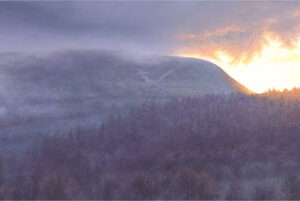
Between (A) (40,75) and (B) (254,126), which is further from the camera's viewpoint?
(A) (40,75)

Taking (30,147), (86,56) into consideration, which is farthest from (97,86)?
(30,147)

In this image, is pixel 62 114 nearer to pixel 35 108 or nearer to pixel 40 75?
pixel 35 108

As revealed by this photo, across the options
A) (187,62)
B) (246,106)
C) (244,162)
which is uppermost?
(187,62)

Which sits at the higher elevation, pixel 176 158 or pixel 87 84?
pixel 87 84

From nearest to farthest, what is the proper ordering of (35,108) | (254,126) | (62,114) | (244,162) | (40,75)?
1. (244,162)
2. (254,126)
3. (62,114)
4. (35,108)
5. (40,75)

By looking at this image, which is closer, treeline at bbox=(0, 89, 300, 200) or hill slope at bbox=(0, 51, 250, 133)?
treeline at bbox=(0, 89, 300, 200)

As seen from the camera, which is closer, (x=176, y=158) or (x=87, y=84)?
(x=176, y=158)

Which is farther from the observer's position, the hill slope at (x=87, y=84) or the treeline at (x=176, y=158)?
the hill slope at (x=87, y=84)

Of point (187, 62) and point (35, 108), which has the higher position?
point (187, 62)
